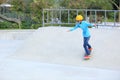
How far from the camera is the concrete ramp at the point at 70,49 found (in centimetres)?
1061

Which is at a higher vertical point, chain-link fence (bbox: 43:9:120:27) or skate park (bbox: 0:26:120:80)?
chain-link fence (bbox: 43:9:120:27)

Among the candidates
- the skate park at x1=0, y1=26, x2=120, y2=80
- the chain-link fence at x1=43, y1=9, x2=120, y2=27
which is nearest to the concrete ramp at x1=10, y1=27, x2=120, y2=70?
the skate park at x1=0, y1=26, x2=120, y2=80

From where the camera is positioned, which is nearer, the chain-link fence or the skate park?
the skate park

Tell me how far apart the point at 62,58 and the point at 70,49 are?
0.86 m

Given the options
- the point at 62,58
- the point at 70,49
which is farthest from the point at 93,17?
the point at 62,58

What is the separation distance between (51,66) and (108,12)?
10134 mm

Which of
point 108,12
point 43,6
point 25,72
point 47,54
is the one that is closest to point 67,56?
point 47,54

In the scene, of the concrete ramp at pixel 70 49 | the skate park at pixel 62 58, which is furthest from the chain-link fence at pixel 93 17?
the concrete ramp at pixel 70 49

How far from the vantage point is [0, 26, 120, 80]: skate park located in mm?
8758

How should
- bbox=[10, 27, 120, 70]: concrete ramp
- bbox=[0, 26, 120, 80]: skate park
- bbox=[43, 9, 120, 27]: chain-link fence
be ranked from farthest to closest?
1. bbox=[43, 9, 120, 27]: chain-link fence
2. bbox=[10, 27, 120, 70]: concrete ramp
3. bbox=[0, 26, 120, 80]: skate park

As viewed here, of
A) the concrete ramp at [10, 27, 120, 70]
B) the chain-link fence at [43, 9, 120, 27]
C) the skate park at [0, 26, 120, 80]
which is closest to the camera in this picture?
the skate park at [0, 26, 120, 80]

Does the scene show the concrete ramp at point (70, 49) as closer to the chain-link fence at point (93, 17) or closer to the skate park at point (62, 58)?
the skate park at point (62, 58)

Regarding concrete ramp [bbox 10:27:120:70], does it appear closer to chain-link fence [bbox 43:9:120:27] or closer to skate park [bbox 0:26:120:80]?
skate park [bbox 0:26:120:80]

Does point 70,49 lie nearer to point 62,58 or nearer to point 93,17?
point 62,58
